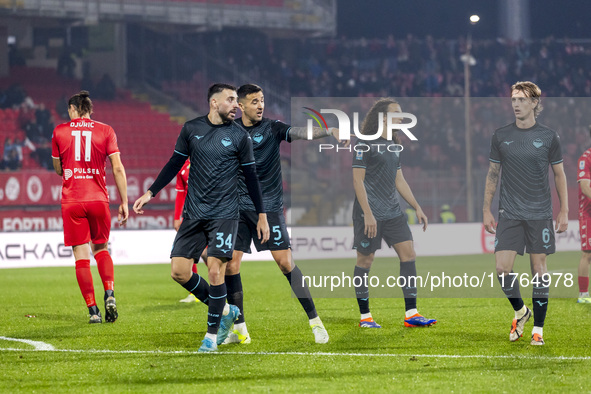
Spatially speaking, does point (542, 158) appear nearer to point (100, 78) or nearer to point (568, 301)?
point (568, 301)

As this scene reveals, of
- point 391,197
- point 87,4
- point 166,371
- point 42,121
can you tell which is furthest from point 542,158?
point 87,4

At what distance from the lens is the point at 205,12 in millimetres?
31750

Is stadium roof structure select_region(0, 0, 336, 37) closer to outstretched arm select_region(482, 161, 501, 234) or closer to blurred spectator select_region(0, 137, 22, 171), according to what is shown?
blurred spectator select_region(0, 137, 22, 171)

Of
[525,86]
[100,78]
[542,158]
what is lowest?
[542,158]

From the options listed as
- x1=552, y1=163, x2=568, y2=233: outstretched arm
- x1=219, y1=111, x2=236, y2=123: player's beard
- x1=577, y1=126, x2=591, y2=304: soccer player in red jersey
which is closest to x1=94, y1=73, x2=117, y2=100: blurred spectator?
x1=577, y1=126, x2=591, y2=304: soccer player in red jersey

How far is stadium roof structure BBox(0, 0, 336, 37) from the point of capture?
29.3m

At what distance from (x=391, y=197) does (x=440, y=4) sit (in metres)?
29.9

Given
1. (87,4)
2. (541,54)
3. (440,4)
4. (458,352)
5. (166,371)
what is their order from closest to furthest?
(166,371)
(458,352)
(87,4)
(541,54)
(440,4)

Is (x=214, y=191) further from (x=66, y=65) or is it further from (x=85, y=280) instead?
(x=66, y=65)

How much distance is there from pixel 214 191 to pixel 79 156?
249 centimetres

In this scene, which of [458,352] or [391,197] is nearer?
[458,352]

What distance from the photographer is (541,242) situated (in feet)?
23.5

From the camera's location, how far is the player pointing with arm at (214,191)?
6766mm

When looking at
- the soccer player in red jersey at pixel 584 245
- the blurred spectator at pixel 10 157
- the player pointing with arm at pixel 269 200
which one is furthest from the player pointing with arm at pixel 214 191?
the blurred spectator at pixel 10 157
